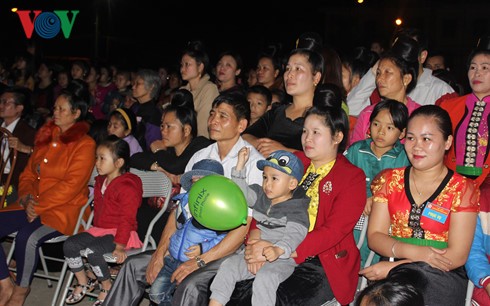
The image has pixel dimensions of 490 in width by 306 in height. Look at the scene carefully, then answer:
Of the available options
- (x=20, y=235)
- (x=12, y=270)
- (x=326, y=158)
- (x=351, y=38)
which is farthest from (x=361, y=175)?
(x=351, y=38)

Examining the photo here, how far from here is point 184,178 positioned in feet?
11.8

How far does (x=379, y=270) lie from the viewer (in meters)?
3.08

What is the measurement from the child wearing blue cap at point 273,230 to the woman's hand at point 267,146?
0.47 metres

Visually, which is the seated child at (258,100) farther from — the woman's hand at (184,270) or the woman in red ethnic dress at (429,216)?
the woman in red ethnic dress at (429,216)

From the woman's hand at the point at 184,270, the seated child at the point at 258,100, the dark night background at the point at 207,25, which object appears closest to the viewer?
the woman's hand at the point at 184,270

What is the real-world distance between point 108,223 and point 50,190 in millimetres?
726

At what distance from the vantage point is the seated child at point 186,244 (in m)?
3.52

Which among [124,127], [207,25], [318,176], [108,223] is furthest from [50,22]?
[318,176]

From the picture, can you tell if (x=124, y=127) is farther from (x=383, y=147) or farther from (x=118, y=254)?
(x=383, y=147)

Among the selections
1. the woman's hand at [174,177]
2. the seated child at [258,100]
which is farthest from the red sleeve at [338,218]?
the seated child at [258,100]

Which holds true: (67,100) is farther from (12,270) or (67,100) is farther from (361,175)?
(361,175)

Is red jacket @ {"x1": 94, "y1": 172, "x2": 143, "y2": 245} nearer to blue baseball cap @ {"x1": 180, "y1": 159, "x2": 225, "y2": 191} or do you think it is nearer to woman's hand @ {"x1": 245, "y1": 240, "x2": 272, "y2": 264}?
blue baseball cap @ {"x1": 180, "y1": 159, "x2": 225, "y2": 191}

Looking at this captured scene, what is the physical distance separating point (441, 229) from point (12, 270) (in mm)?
3703

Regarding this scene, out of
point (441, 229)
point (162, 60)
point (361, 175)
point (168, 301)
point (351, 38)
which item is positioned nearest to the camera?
point (441, 229)
